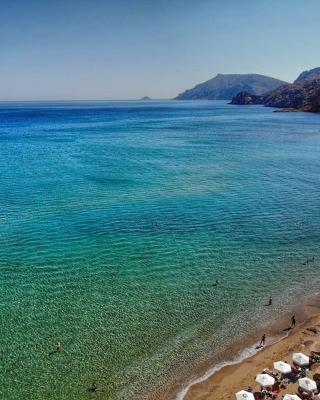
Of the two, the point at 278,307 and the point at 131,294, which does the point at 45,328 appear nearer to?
the point at 131,294

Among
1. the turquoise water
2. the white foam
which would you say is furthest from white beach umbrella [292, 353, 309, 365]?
the turquoise water

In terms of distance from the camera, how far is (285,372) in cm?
2731

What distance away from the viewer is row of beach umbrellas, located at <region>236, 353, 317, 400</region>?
24797 millimetres

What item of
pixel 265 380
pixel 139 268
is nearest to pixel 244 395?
pixel 265 380

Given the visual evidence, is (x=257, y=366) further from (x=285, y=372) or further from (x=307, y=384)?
(x=307, y=384)

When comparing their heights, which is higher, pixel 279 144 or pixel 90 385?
pixel 279 144

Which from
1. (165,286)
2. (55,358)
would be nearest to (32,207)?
(165,286)

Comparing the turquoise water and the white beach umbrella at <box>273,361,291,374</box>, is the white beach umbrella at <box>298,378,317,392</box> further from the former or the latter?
the turquoise water

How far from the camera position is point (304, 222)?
2206 inches

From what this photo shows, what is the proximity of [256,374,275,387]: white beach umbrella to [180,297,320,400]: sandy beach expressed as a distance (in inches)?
35.5

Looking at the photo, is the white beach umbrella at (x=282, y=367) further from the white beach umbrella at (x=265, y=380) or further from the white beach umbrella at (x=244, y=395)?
the white beach umbrella at (x=244, y=395)

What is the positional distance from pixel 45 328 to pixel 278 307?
2179 centimetres

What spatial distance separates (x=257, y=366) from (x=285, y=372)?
246 centimetres

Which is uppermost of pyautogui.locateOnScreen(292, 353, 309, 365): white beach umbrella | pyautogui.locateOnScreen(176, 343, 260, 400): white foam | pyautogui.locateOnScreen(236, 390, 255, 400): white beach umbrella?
pyautogui.locateOnScreen(292, 353, 309, 365): white beach umbrella
